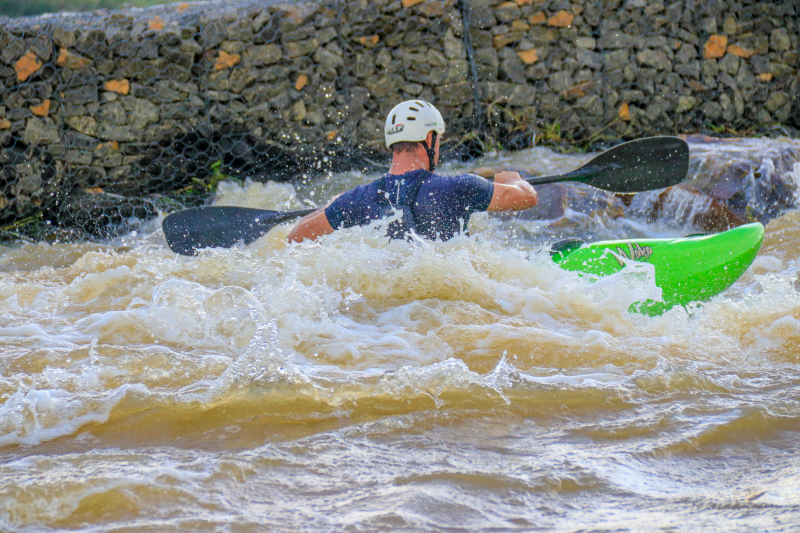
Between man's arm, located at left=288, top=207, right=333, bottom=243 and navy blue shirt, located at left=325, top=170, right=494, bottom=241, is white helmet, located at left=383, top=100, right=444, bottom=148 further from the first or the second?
man's arm, located at left=288, top=207, right=333, bottom=243

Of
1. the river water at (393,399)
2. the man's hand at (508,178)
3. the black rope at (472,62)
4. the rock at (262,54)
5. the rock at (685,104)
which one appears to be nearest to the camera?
the river water at (393,399)

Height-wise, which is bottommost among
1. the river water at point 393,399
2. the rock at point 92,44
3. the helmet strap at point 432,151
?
the river water at point 393,399

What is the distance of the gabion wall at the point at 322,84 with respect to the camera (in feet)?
18.3

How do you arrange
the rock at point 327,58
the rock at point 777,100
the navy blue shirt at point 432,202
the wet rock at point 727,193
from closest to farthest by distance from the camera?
the navy blue shirt at point 432,202 < the wet rock at point 727,193 < the rock at point 327,58 < the rock at point 777,100

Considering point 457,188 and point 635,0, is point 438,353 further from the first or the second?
point 635,0

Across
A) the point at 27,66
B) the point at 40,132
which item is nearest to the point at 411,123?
the point at 40,132

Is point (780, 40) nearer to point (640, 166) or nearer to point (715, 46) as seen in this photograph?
point (715, 46)

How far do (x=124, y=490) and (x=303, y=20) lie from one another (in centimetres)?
499

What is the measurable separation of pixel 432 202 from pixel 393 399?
1192 mm

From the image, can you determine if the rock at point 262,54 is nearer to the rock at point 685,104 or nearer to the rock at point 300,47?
the rock at point 300,47

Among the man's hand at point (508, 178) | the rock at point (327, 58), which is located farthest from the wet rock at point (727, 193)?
the rock at point (327, 58)

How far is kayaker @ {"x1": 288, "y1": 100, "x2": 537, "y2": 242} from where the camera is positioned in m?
3.16

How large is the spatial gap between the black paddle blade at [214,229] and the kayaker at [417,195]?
1.77 feet

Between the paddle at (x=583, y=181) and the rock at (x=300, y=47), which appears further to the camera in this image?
the rock at (x=300, y=47)
